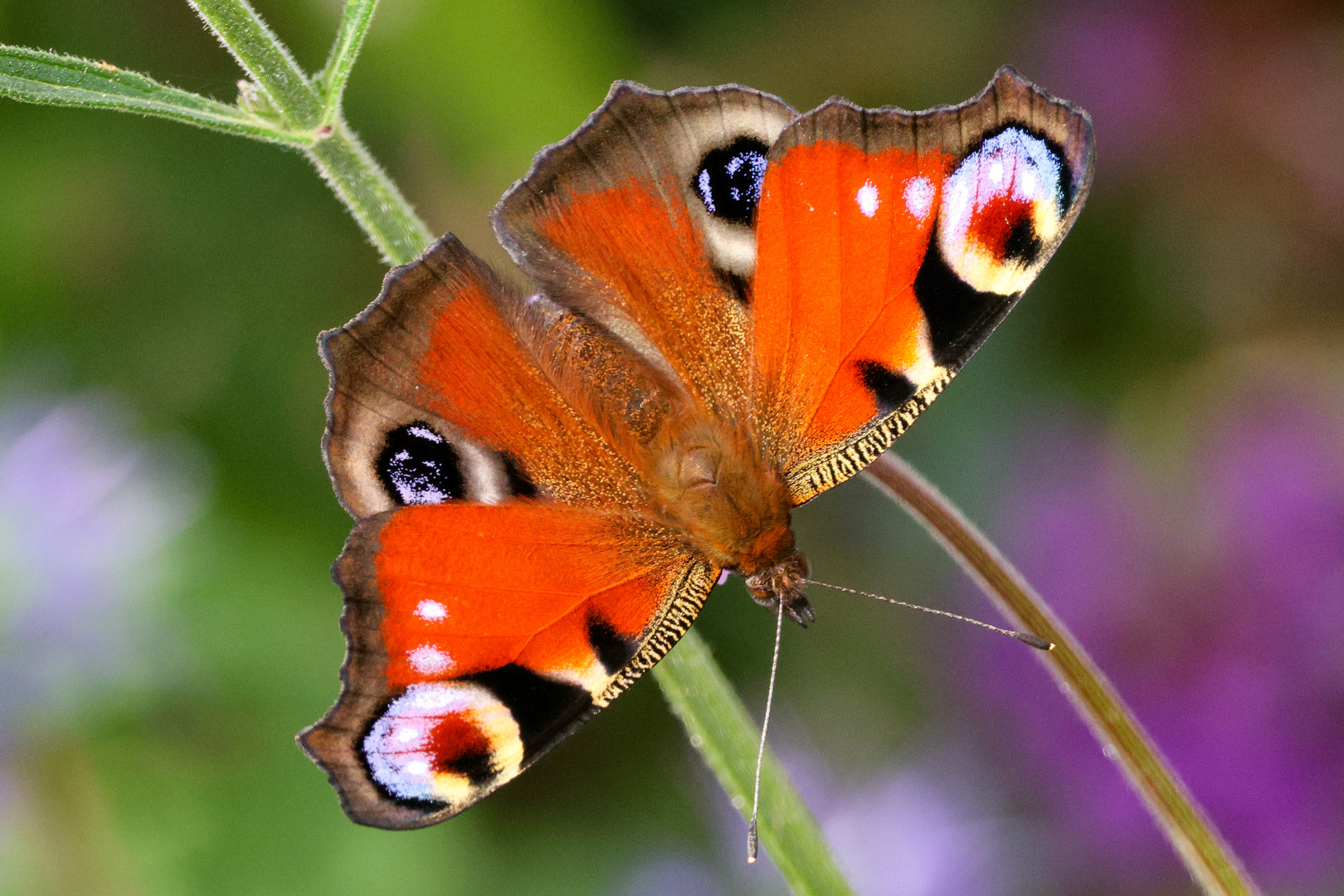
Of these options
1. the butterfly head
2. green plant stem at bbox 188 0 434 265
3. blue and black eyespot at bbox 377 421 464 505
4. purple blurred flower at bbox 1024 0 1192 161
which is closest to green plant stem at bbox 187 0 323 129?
green plant stem at bbox 188 0 434 265

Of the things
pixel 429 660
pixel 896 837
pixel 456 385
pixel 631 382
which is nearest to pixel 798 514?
pixel 896 837

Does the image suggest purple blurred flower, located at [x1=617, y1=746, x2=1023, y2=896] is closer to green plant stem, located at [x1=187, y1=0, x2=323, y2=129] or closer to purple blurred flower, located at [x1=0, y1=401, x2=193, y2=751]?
purple blurred flower, located at [x1=0, y1=401, x2=193, y2=751]

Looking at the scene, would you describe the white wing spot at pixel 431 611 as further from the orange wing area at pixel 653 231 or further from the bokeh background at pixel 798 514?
the bokeh background at pixel 798 514

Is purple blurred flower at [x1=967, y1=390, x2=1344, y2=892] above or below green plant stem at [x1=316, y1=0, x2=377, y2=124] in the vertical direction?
below

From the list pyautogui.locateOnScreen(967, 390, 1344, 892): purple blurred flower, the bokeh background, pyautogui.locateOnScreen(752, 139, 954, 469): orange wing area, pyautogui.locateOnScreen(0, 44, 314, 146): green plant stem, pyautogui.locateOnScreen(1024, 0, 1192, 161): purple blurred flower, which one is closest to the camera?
pyautogui.locateOnScreen(0, 44, 314, 146): green plant stem

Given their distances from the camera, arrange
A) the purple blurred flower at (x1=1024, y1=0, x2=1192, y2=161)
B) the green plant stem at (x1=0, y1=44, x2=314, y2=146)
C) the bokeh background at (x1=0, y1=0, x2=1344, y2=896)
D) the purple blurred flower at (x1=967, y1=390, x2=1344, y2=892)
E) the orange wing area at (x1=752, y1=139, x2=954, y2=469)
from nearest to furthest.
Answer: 1. the green plant stem at (x1=0, y1=44, x2=314, y2=146)
2. the orange wing area at (x1=752, y1=139, x2=954, y2=469)
3. the purple blurred flower at (x1=967, y1=390, x2=1344, y2=892)
4. the bokeh background at (x1=0, y1=0, x2=1344, y2=896)
5. the purple blurred flower at (x1=1024, y1=0, x2=1192, y2=161)

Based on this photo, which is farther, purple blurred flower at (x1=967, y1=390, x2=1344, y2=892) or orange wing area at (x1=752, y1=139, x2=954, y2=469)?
purple blurred flower at (x1=967, y1=390, x2=1344, y2=892)

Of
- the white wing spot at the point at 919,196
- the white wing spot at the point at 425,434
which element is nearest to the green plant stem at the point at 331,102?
the white wing spot at the point at 425,434
